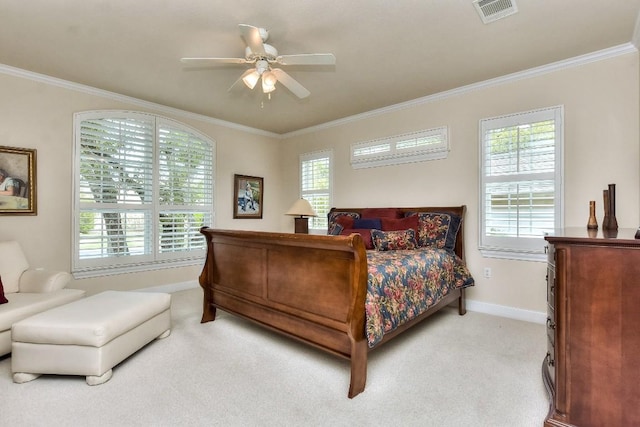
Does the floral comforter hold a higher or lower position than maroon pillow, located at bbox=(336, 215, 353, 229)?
lower

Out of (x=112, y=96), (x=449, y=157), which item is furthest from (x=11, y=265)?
(x=449, y=157)

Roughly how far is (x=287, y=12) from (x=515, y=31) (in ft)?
6.09

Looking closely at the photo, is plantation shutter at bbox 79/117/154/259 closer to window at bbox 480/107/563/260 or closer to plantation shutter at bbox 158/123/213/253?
plantation shutter at bbox 158/123/213/253

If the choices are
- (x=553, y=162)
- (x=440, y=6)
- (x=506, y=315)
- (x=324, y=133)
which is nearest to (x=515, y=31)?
(x=440, y=6)

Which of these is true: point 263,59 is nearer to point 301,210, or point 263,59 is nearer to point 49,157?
point 301,210

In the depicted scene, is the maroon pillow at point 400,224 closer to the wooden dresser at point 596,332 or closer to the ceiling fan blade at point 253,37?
the wooden dresser at point 596,332

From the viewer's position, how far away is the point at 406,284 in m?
2.61

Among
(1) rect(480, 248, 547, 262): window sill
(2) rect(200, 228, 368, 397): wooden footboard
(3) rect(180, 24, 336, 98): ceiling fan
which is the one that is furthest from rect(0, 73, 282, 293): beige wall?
(1) rect(480, 248, 547, 262): window sill

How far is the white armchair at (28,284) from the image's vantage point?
2.66 metres

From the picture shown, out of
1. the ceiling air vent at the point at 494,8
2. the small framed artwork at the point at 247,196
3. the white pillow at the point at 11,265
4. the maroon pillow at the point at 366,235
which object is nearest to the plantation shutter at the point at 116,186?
the white pillow at the point at 11,265

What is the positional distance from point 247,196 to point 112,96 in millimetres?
2330

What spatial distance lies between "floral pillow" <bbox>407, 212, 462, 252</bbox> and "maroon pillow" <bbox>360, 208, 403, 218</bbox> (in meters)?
0.48

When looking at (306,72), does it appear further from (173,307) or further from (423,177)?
(173,307)

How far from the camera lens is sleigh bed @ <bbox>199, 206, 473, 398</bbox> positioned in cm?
→ 209
